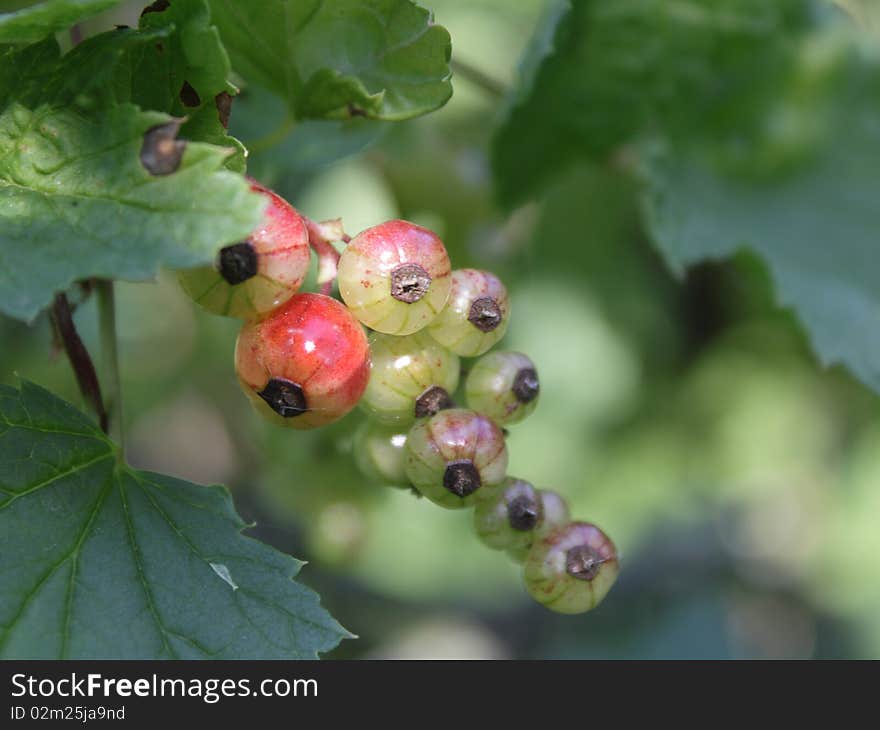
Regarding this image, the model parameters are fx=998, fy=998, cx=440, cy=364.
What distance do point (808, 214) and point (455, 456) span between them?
1406 mm

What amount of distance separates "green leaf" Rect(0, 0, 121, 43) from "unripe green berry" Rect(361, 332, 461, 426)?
18.8 inches

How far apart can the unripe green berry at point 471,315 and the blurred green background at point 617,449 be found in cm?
103

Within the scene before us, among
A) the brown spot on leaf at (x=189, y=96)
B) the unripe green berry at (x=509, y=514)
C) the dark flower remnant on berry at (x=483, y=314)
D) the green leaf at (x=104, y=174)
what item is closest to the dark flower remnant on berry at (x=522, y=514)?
the unripe green berry at (x=509, y=514)

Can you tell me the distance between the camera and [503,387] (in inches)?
48.0

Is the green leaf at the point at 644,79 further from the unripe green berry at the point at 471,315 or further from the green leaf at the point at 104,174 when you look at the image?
the green leaf at the point at 104,174

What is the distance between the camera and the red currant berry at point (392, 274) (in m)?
1.09

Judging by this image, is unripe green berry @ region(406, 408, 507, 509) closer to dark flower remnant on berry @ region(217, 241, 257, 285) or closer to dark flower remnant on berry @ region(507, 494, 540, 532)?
dark flower remnant on berry @ region(507, 494, 540, 532)

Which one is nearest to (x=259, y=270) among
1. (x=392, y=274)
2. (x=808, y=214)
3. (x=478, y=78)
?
(x=392, y=274)

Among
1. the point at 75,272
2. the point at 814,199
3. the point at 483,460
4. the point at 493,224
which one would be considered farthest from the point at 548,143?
the point at 75,272

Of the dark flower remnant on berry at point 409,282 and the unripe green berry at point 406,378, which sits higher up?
the dark flower remnant on berry at point 409,282

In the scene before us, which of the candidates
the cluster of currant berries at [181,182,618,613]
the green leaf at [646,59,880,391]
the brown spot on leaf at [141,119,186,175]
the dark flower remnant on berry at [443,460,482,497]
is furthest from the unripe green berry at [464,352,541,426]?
the green leaf at [646,59,880,391]

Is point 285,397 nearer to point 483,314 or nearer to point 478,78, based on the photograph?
point 483,314

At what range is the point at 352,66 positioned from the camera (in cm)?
130
